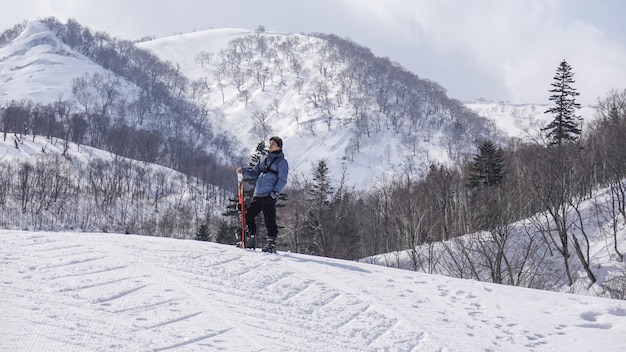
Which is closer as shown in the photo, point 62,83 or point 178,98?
point 62,83

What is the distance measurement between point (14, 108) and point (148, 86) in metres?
71.5

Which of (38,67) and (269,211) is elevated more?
(38,67)

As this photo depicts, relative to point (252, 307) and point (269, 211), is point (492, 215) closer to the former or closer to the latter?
point (269, 211)

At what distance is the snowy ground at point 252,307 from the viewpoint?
162 inches

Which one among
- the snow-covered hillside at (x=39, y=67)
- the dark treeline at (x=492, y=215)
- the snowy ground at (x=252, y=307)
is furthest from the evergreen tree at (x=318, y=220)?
the snow-covered hillside at (x=39, y=67)

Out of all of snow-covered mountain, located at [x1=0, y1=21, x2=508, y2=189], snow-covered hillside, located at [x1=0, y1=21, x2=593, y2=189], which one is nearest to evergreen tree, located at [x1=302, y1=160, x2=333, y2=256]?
snow-covered hillside, located at [x1=0, y1=21, x2=593, y2=189]

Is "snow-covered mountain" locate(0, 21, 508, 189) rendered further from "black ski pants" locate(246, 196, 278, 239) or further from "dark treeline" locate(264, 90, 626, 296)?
"black ski pants" locate(246, 196, 278, 239)

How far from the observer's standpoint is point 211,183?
114 meters

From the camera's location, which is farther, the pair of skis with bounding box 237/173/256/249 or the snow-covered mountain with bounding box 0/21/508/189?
the snow-covered mountain with bounding box 0/21/508/189

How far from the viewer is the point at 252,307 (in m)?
5.15

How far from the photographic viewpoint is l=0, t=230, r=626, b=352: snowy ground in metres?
4.11

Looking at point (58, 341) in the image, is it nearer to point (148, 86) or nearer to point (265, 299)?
point (265, 299)

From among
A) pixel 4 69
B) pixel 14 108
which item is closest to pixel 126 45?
pixel 4 69

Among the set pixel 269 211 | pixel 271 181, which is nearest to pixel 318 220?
pixel 269 211
